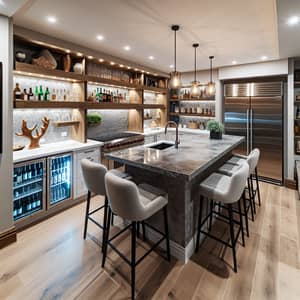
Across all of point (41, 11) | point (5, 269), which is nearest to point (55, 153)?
point (5, 269)

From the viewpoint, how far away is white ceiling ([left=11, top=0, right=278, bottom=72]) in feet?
7.66

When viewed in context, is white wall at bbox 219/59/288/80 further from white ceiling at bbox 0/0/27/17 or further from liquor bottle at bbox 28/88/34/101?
white ceiling at bbox 0/0/27/17

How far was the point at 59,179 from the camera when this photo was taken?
3447mm

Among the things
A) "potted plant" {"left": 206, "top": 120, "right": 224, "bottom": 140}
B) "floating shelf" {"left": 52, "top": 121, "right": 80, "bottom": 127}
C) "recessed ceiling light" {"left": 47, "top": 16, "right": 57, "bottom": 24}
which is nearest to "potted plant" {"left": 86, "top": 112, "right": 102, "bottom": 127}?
"floating shelf" {"left": 52, "top": 121, "right": 80, "bottom": 127}

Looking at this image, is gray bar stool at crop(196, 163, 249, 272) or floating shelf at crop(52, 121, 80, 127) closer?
gray bar stool at crop(196, 163, 249, 272)

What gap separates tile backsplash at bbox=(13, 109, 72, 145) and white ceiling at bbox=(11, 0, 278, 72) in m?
1.23

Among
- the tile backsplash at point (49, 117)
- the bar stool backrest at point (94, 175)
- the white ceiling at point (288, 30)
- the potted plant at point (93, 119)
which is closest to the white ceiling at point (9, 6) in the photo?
the tile backsplash at point (49, 117)

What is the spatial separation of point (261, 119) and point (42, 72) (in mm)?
4387

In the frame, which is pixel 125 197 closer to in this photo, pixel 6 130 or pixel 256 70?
pixel 6 130

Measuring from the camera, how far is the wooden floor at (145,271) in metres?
1.92

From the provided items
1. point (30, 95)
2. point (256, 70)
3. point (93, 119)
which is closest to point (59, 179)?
point (30, 95)

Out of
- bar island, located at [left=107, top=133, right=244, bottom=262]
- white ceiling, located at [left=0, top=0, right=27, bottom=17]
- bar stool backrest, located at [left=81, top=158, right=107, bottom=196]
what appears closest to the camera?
white ceiling, located at [left=0, top=0, right=27, bottom=17]

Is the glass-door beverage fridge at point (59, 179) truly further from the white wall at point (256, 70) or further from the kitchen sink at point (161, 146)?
the white wall at point (256, 70)

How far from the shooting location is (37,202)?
123 inches
